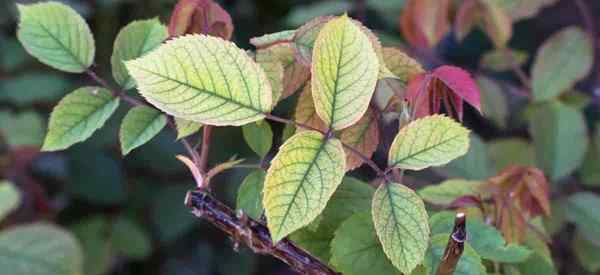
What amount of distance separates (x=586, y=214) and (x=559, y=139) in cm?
15

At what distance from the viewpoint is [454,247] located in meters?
0.66

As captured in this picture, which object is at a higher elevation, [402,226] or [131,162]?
[402,226]

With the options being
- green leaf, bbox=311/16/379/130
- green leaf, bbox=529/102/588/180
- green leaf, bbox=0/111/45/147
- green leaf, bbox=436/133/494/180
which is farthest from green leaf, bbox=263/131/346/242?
green leaf, bbox=0/111/45/147

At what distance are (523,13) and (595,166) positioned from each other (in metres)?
0.27

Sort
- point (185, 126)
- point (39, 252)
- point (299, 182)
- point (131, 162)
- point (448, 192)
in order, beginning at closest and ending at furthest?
point (299, 182) < point (185, 126) < point (448, 192) < point (39, 252) < point (131, 162)

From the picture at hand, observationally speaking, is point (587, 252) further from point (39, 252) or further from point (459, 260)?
point (39, 252)

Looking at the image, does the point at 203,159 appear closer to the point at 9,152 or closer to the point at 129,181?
the point at 9,152

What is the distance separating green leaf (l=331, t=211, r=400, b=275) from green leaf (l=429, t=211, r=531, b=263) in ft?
0.22

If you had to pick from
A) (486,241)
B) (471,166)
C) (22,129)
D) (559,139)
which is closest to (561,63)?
(559,139)

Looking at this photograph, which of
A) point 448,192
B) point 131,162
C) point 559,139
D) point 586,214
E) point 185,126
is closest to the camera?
point 185,126

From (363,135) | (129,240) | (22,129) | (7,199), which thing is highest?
(363,135)

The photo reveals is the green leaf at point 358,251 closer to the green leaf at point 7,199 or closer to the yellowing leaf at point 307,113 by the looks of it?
the yellowing leaf at point 307,113

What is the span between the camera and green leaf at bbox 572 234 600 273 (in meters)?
1.30

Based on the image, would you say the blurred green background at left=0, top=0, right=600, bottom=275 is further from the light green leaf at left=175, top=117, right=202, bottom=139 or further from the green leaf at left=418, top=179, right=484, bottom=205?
the light green leaf at left=175, top=117, right=202, bottom=139
